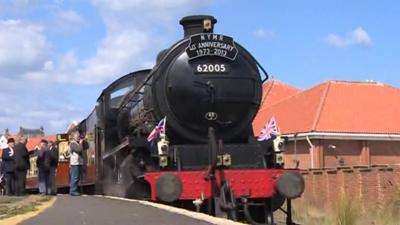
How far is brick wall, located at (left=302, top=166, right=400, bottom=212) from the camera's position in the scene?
20031 millimetres

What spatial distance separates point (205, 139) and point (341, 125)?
26.6 meters

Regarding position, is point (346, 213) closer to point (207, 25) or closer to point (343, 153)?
point (207, 25)

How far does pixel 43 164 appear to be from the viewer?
57.8ft

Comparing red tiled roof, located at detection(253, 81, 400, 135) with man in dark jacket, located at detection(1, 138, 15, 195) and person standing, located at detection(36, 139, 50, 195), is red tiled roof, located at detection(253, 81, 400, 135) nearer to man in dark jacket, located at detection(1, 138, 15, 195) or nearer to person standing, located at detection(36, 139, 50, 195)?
person standing, located at detection(36, 139, 50, 195)

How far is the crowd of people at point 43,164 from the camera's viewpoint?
55.5 feet

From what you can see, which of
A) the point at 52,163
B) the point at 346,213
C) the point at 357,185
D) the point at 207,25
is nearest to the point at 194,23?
the point at 207,25

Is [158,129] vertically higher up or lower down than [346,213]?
higher up

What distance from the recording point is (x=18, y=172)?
17469 mm

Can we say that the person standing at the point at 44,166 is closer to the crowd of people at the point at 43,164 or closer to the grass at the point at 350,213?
the crowd of people at the point at 43,164

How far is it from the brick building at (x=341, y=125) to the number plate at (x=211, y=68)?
74.4ft

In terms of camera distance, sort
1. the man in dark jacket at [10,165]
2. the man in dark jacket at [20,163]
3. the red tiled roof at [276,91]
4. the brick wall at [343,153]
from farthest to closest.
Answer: the red tiled roof at [276,91]
the brick wall at [343,153]
the man in dark jacket at [10,165]
the man in dark jacket at [20,163]

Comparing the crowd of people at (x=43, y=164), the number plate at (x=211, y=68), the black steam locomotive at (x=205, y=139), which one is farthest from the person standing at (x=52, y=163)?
the number plate at (x=211, y=68)

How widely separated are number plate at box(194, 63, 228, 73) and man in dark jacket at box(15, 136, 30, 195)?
7093mm

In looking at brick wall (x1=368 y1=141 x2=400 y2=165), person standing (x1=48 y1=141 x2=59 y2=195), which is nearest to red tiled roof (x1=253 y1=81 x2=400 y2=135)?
brick wall (x1=368 y1=141 x2=400 y2=165)
